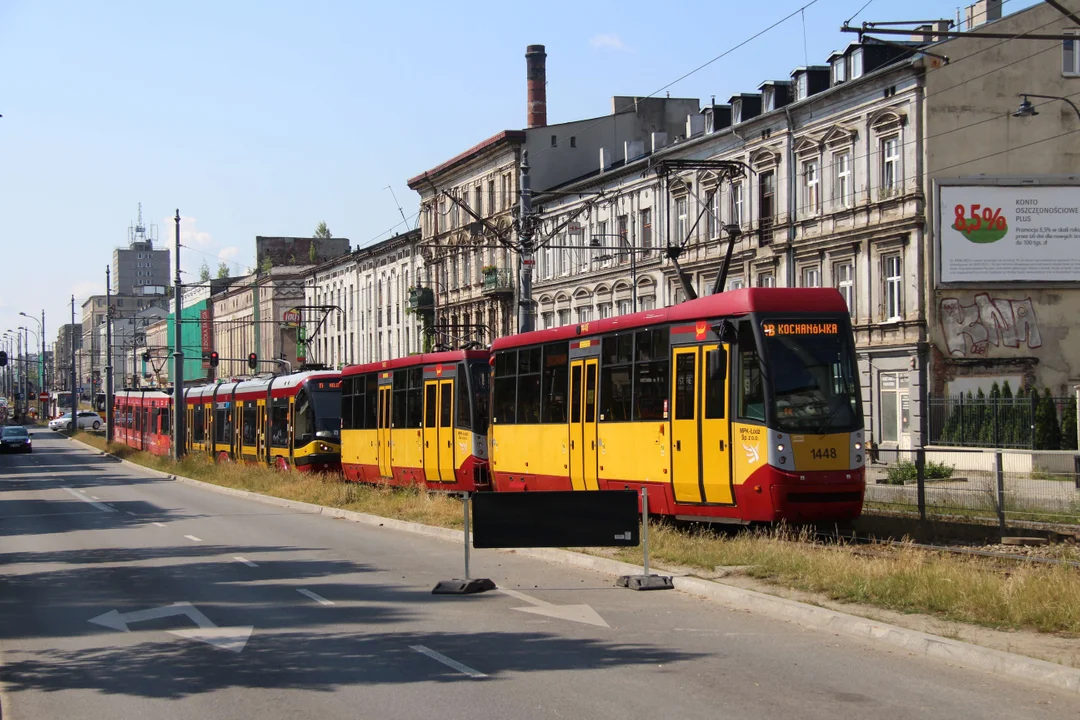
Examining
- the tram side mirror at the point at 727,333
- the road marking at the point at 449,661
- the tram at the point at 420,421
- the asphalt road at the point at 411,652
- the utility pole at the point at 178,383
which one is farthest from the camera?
the utility pole at the point at 178,383

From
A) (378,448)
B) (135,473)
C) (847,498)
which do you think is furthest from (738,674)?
(135,473)

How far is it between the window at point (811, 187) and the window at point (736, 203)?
3.72 meters

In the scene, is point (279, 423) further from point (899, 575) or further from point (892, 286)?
point (899, 575)

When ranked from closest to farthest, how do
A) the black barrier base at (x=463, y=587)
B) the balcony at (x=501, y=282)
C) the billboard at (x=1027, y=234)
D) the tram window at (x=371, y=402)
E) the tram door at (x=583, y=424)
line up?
the black barrier base at (x=463, y=587)
the tram door at (x=583, y=424)
the tram window at (x=371, y=402)
the billboard at (x=1027, y=234)
the balcony at (x=501, y=282)

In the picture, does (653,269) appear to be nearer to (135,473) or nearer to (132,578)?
(135,473)

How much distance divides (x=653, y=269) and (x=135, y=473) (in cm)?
Result: 2070

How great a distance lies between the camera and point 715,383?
57.4ft

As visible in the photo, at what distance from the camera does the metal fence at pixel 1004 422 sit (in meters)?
→ 34.7

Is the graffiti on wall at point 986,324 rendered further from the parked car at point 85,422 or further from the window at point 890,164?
the parked car at point 85,422

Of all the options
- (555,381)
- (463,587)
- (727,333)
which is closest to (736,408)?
A: (727,333)

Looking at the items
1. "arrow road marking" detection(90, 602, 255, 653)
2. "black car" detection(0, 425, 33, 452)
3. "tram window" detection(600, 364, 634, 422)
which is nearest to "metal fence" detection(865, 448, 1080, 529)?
"tram window" detection(600, 364, 634, 422)

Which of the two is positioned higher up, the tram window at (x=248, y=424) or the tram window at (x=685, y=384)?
the tram window at (x=685, y=384)

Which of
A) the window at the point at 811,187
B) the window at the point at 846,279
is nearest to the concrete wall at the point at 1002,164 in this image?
the window at the point at 846,279

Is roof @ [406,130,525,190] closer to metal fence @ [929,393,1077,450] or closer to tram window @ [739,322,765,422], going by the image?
metal fence @ [929,393,1077,450]
